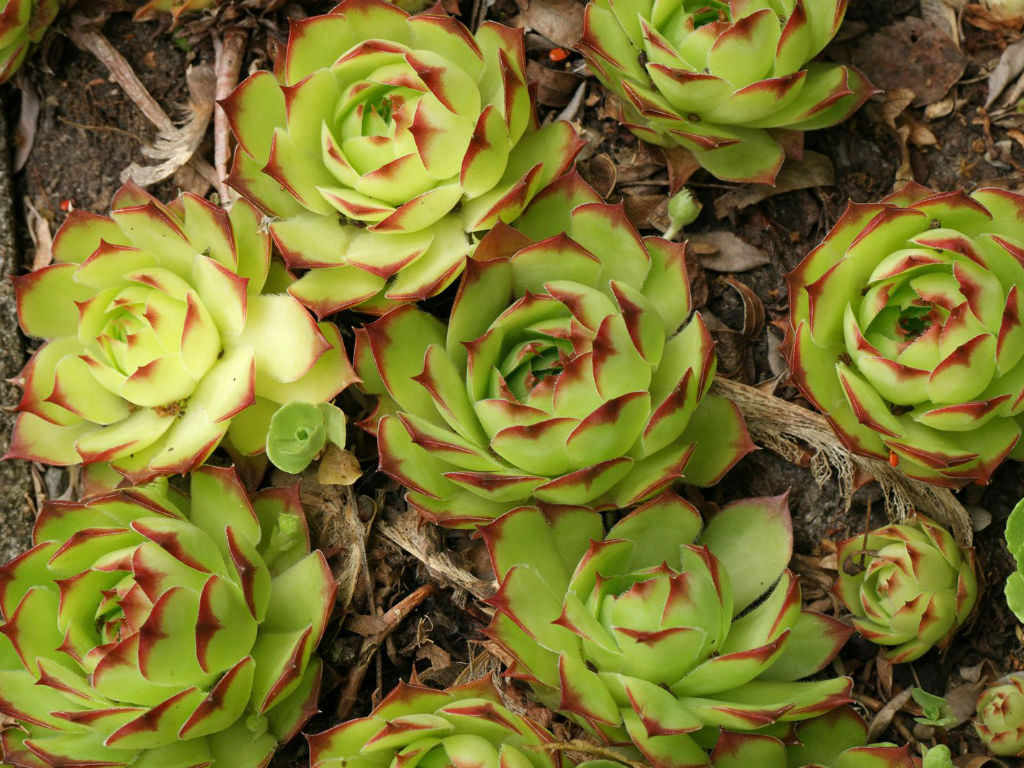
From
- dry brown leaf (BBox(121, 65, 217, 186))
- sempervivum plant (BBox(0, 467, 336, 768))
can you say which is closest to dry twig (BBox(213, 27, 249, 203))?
dry brown leaf (BBox(121, 65, 217, 186))

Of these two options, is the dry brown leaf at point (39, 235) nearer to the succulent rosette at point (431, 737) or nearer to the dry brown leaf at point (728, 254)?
the succulent rosette at point (431, 737)

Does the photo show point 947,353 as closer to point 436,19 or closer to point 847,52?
point 847,52

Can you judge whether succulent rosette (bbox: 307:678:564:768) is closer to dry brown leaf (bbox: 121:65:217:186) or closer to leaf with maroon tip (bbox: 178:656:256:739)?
leaf with maroon tip (bbox: 178:656:256:739)

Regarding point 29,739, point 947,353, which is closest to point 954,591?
point 947,353

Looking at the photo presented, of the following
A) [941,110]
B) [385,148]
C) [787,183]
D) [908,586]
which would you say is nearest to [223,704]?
[385,148]

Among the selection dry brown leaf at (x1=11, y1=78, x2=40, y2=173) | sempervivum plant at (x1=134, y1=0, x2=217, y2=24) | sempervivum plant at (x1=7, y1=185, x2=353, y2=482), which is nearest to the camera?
sempervivum plant at (x1=7, y1=185, x2=353, y2=482)

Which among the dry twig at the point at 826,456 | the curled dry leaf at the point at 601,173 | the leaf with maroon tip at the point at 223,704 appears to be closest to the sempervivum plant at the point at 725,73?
the curled dry leaf at the point at 601,173

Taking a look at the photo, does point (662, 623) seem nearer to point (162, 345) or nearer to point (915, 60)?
point (162, 345)
